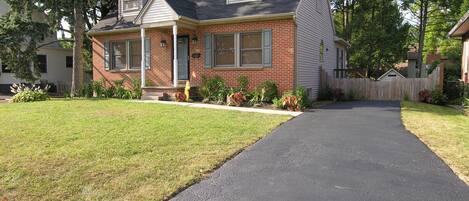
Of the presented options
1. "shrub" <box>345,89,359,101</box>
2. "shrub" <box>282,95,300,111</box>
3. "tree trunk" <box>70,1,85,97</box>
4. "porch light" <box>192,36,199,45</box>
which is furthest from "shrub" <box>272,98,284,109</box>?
"tree trunk" <box>70,1,85,97</box>

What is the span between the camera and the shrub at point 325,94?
56.4ft

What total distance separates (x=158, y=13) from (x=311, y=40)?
6199mm

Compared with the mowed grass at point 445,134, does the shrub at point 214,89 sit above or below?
above

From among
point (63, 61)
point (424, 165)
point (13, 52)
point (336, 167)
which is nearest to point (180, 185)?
point (336, 167)

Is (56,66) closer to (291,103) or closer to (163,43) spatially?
(163,43)

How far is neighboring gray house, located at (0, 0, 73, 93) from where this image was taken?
24359 millimetres

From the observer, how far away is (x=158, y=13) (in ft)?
50.0

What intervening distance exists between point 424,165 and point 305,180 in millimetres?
1980

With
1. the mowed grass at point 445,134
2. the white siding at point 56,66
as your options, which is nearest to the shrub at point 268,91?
the mowed grass at point 445,134

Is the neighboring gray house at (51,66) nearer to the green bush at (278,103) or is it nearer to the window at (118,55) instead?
the window at (118,55)

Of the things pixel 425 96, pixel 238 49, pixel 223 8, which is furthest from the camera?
pixel 425 96

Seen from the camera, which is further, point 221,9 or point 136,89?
point 136,89

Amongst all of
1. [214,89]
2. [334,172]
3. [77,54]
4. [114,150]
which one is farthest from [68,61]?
[334,172]

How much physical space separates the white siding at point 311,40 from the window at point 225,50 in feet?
8.17
